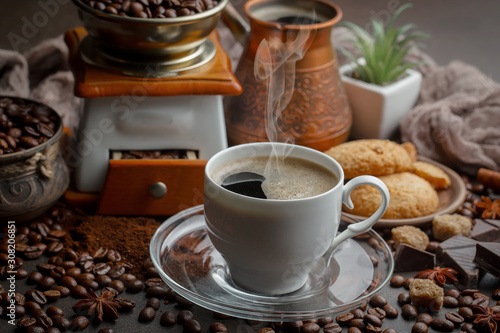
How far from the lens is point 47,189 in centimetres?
143

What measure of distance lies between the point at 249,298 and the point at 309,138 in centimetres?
73

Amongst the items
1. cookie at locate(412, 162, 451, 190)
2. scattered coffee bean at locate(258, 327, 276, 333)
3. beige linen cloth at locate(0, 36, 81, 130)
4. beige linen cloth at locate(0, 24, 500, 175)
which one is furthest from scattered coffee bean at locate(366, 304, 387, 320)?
beige linen cloth at locate(0, 36, 81, 130)

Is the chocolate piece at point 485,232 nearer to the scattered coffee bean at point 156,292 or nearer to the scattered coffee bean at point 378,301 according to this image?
the scattered coffee bean at point 378,301

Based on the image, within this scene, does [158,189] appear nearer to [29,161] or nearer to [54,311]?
[29,161]

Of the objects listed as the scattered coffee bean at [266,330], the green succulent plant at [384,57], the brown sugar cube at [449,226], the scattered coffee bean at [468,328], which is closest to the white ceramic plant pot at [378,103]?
the green succulent plant at [384,57]

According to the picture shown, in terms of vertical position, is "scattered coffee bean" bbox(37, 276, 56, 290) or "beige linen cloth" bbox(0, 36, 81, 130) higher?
"beige linen cloth" bbox(0, 36, 81, 130)

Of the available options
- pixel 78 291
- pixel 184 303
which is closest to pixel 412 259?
pixel 184 303

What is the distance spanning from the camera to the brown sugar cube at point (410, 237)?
1.41 metres

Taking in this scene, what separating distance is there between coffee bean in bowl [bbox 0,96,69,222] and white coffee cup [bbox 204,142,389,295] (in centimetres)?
49

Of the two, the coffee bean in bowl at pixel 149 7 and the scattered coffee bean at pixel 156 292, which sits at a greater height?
the coffee bean in bowl at pixel 149 7

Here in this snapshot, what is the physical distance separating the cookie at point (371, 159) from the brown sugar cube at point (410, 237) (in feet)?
0.62

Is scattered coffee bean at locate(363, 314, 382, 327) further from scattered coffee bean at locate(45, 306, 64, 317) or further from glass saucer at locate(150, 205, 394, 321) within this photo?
scattered coffee bean at locate(45, 306, 64, 317)

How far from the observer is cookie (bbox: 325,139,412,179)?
1.56 meters

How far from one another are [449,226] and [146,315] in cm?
76
